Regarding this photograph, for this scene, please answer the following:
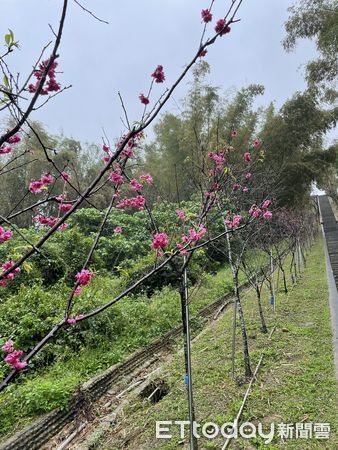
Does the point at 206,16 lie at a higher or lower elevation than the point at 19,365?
higher

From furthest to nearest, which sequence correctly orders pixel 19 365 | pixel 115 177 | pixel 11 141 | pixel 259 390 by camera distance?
pixel 259 390 → pixel 115 177 → pixel 11 141 → pixel 19 365

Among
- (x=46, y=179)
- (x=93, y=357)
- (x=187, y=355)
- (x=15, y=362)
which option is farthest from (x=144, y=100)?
(x=93, y=357)

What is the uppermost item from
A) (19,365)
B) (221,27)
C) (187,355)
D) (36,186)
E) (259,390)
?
(221,27)

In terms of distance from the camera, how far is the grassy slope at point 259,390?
285 cm

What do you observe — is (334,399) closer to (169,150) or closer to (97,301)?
(97,301)

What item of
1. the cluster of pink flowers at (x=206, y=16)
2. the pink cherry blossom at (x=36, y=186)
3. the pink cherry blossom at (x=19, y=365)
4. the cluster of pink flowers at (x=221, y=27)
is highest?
the cluster of pink flowers at (x=206, y=16)

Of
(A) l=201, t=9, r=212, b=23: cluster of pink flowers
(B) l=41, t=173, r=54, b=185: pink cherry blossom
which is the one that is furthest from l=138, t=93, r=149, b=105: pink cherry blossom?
(B) l=41, t=173, r=54, b=185: pink cherry blossom

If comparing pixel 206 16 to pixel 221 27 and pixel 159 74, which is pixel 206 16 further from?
pixel 159 74

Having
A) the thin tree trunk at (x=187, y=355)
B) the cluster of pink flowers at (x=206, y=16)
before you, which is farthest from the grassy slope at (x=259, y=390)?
the cluster of pink flowers at (x=206, y=16)

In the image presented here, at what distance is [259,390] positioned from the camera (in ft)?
11.1

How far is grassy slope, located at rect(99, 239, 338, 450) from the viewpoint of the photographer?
→ 2852 millimetres

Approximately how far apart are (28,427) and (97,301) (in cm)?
236

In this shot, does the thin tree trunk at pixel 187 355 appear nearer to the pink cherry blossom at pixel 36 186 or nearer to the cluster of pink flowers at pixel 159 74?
the pink cherry blossom at pixel 36 186

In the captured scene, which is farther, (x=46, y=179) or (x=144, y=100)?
(x=46, y=179)
